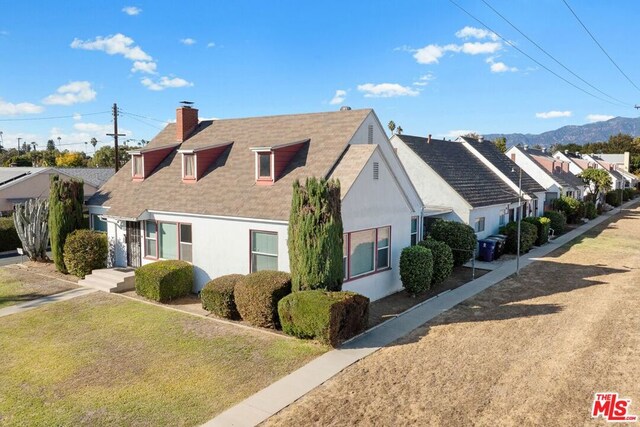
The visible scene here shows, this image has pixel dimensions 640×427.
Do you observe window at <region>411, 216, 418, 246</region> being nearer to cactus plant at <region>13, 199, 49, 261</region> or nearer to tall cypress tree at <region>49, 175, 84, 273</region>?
tall cypress tree at <region>49, 175, 84, 273</region>

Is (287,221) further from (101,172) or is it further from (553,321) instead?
(101,172)

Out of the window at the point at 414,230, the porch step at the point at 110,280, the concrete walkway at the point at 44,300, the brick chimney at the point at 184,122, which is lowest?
the concrete walkway at the point at 44,300

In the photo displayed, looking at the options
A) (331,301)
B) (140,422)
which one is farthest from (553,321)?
(140,422)

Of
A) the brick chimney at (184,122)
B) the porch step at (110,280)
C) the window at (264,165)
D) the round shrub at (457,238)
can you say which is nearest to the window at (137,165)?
the brick chimney at (184,122)

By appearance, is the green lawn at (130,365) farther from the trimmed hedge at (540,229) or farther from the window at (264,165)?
the trimmed hedge at (540,229)

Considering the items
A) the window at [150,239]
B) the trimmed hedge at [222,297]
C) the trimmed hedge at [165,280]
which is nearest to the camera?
the trimmed hedge at [222,297]

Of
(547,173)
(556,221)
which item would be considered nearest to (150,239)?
(556,221)

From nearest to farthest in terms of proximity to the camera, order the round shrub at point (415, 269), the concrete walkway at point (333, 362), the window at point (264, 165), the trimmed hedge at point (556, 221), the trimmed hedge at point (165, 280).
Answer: the concrete walkway at point (333, 362) → the trimmed hedge at point (165, 280) → the round shrub at point (415, 269) → the window at point (264, 165) → the trimmed hedge at point (556, 221)

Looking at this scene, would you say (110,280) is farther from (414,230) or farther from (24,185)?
(24,185)
